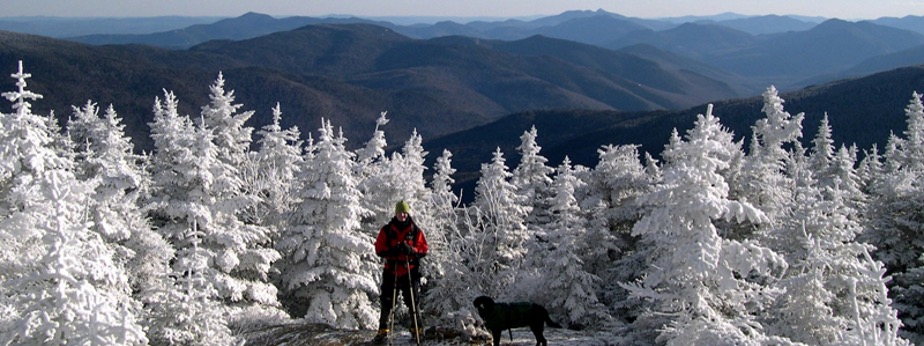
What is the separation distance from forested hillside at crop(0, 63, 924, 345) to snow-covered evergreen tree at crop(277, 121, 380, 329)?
0.07 meters

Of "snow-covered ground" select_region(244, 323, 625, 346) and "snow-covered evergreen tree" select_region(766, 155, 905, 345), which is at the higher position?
"snow-covered evergreen tree" select_region(766, 155, 905, 345)

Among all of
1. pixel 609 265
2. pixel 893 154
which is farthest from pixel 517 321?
pixel 893 154

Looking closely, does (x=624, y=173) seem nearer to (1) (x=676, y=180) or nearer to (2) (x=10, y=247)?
(1) (x=676, y=180)

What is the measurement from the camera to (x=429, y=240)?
977 inches

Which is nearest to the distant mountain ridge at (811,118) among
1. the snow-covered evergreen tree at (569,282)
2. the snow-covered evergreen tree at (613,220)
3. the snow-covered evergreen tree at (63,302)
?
the snow-covered evergreen tree at (613,220)

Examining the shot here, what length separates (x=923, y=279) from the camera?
14.8 meters

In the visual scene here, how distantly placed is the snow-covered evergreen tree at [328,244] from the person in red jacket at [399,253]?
6528 mm

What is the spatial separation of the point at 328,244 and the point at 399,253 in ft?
26.6

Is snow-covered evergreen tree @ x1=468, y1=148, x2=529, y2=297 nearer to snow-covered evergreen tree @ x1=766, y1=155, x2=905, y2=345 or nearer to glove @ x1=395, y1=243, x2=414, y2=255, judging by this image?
snow-covered evergreen tree @ x1=766, y1=155, x2=905, y2=345

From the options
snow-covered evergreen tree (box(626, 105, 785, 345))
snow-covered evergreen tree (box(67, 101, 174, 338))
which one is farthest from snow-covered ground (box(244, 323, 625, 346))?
snow-covered evergreen tree (box(626, 105, 785, 345))

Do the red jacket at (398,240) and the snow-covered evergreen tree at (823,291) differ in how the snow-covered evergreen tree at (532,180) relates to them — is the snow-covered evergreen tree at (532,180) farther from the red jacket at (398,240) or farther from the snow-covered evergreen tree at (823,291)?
the red jacket at (398,240)

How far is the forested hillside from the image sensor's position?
7.96m

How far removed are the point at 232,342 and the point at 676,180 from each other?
7074 mm

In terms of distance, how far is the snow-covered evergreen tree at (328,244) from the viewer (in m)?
17.9
